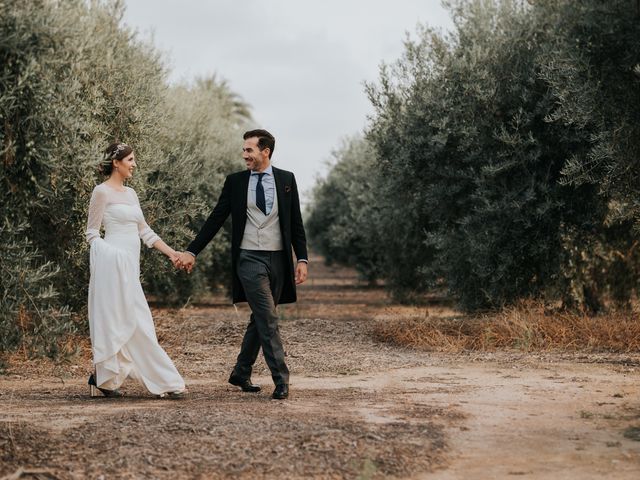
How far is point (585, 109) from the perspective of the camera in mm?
10891

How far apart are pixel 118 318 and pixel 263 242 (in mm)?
1516

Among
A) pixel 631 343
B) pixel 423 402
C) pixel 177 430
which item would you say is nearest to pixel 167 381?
pixel 177 430

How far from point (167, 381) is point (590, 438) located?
382 cm

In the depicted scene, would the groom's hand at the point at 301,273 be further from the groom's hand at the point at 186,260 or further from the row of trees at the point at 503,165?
the row of trees at the point at 503,165

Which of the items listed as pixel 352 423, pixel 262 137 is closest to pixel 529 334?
pixel 262 137

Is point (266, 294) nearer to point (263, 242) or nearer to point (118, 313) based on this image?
point (263, 242)

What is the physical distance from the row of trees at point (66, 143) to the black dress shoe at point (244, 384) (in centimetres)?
176

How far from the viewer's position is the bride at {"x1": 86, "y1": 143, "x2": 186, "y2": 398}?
328 inches

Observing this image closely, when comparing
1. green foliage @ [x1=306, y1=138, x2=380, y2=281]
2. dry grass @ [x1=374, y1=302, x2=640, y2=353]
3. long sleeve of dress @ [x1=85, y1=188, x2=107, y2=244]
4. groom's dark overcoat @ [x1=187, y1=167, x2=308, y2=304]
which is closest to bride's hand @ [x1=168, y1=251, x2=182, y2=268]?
groom's dark overcoat @ [x1=187, y1=167, x2=308, y2=304]

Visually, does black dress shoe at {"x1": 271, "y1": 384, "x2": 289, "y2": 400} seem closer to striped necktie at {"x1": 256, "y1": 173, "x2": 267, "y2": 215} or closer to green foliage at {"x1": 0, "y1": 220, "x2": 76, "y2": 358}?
striped necktie at {"x1": 256, "y1": 173, "x2": 267, "y2": 215}

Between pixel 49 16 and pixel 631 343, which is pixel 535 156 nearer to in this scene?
pixel 631 343

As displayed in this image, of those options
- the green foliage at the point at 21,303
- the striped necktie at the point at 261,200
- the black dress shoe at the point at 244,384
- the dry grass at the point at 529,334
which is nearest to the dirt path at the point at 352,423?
the black dress shoe at the point at 244,384

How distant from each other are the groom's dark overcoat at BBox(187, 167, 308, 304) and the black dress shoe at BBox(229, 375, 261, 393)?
819 millimetres

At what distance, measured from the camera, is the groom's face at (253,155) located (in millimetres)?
8492
